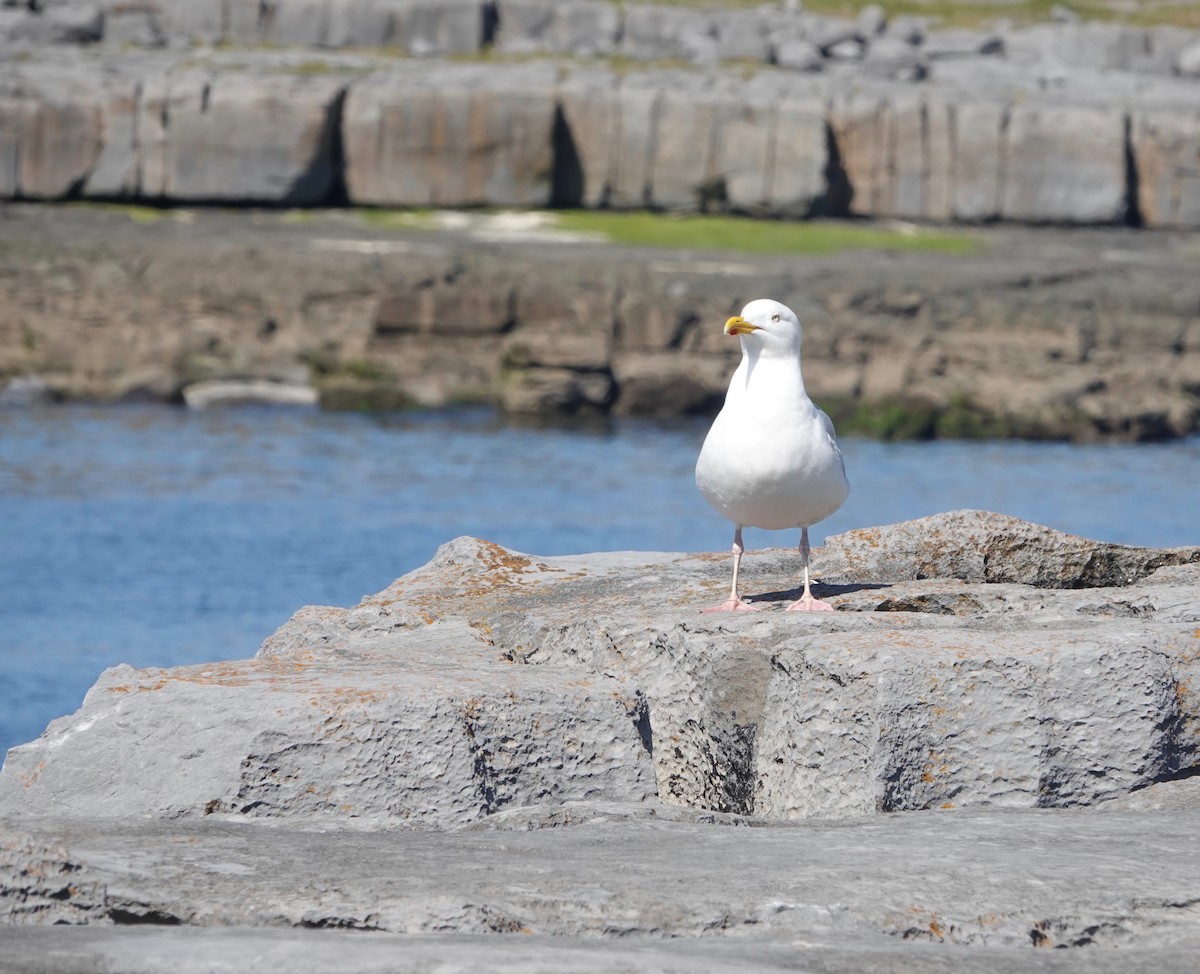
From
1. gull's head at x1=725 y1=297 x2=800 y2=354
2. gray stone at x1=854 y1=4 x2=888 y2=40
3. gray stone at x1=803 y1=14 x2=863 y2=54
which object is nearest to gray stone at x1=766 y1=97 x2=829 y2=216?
gray stone at x1=803 y1=14 x2=863 y2=54

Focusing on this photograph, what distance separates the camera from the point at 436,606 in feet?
24.4

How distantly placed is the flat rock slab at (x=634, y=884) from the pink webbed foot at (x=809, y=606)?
1.58 metres

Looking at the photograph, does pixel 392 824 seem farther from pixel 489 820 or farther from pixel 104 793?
pixel 104 793

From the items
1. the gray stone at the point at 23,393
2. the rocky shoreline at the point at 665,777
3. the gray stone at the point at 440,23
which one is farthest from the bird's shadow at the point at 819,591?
the gray stone at the point at 440,23

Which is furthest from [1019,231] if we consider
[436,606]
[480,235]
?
[436,606]

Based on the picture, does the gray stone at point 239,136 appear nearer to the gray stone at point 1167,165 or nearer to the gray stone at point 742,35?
the gray stone at point 742,35

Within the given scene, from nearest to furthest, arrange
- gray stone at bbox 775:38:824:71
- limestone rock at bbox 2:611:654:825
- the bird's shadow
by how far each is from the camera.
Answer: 1. limestone rock at bbox 2:611:654:825
2. the bird's shadow
3. gray stone at bbox 775:38:824:71

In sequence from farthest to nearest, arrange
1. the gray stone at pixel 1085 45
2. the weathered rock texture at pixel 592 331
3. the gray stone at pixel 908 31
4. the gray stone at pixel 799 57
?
the gray stone at pixel 1085 45 < the gray stone at pixel 908 31 < the gray stone at pixel 799 57 < the weathered rock texture at pixel 592 331

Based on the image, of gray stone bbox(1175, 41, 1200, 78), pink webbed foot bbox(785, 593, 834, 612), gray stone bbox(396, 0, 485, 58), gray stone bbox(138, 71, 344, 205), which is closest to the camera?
pink webbed foot bbox(785, 593, 834, 612)

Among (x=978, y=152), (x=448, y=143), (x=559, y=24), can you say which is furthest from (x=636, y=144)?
(x=559, y=24)

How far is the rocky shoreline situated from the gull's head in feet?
3.16

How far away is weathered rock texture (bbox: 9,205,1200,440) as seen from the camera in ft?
110

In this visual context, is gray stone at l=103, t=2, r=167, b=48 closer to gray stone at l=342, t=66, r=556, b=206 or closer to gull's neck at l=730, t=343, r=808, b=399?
gray stone at l=342, t=66, r=556, b=206

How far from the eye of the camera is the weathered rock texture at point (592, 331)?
33625 millimetres
